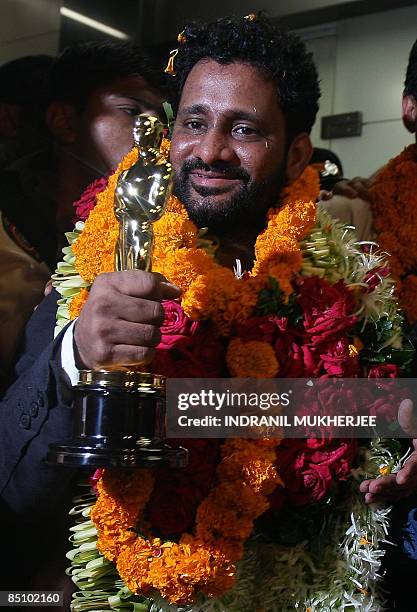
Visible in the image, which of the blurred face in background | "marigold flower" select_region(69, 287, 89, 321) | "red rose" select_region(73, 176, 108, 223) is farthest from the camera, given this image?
the blurred face in background

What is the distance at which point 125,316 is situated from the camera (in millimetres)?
977

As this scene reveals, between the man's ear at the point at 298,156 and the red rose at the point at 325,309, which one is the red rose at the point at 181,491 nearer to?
the red rose at the point at 325,309

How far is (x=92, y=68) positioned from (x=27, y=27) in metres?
0.14

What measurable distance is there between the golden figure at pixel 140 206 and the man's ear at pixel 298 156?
415mm

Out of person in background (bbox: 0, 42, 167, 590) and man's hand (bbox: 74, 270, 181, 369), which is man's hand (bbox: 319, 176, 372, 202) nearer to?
person in background (bbox: 0, 42, 167, 590)

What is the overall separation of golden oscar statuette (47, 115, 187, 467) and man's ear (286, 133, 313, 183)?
1.36 feet

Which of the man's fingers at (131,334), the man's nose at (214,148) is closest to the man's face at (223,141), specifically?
the man's nose at (214,148)

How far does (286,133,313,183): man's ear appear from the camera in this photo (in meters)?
1.41

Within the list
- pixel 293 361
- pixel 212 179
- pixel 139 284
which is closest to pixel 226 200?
pixel 212 179

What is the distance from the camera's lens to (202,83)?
4.32 feet

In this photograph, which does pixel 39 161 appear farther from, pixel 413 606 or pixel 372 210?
pixel 413 606

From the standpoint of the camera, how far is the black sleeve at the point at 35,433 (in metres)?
1.16

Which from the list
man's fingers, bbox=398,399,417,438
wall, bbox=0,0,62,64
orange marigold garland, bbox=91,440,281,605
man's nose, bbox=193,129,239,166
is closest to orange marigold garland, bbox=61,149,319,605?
orange marigold garland, bbox=91,440,281,605

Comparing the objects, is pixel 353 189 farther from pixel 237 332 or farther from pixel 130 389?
pixel 130 389
